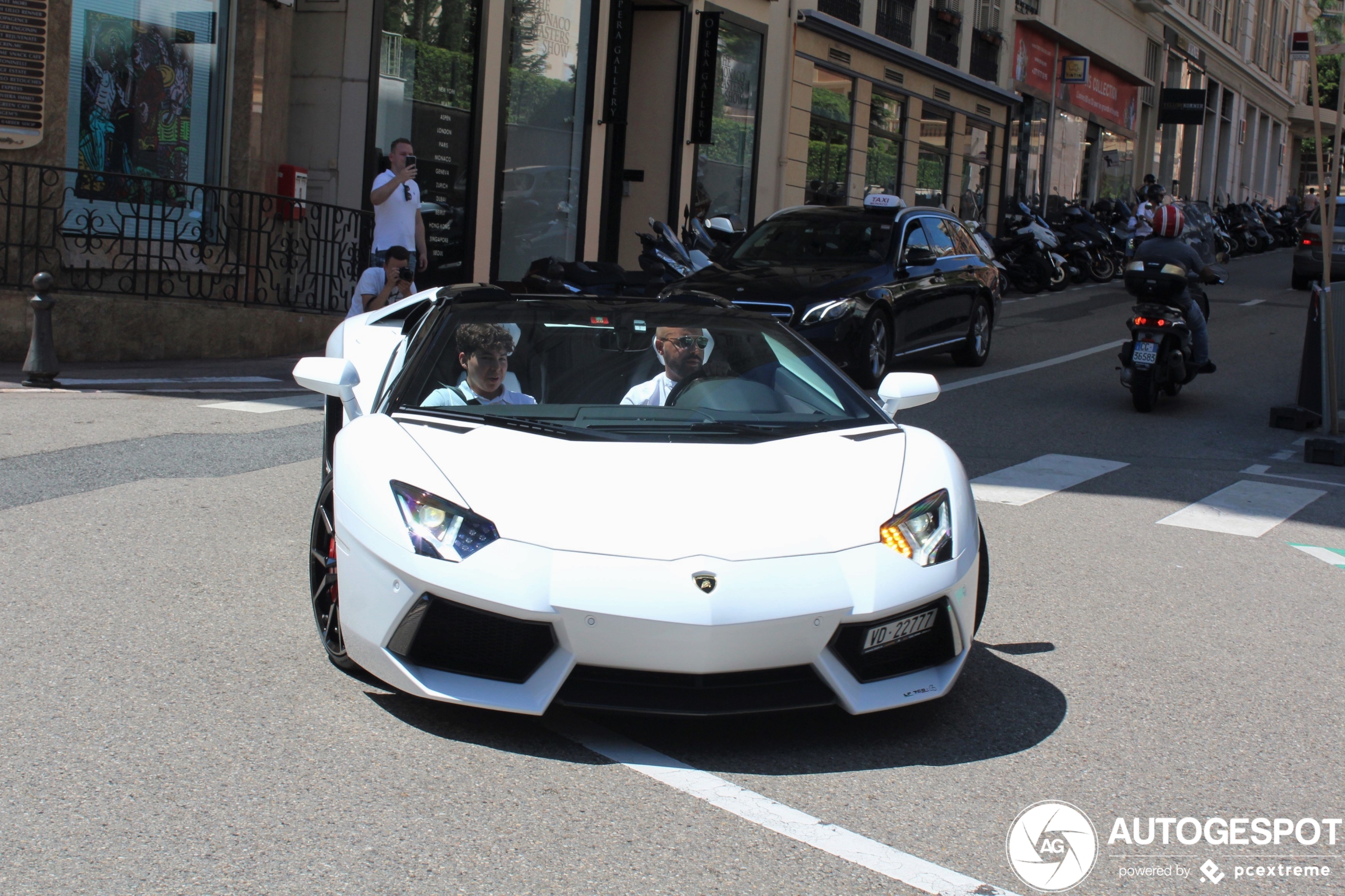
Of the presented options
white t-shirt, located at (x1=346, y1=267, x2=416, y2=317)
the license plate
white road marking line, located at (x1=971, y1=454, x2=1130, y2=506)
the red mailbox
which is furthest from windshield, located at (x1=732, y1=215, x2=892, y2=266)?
the license plate

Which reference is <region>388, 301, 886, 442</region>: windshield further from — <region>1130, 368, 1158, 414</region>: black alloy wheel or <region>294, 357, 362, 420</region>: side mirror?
<region>1130, 368, 1158, 414</region>: black alloy wheel

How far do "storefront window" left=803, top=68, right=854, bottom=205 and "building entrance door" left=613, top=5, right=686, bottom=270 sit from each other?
4.39 metres

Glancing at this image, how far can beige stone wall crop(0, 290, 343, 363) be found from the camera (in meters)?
11.7

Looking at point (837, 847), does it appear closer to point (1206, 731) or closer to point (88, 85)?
point (1206, 731)

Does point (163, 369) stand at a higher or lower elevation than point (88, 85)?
lower

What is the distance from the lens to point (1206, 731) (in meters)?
4.15

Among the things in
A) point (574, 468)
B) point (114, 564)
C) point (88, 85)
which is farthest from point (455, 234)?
point (574, 468)

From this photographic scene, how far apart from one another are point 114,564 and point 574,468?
8.22 ft

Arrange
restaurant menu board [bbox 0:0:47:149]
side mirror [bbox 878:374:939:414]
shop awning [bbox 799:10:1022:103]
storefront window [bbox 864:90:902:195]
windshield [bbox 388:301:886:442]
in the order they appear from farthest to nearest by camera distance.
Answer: storefront window [bbox 864:90:902:195] < shop awning [bbox 799:10:1022:103] < restaurant menu board [bbox 0:0:47:149] < side mirror [bbox 878:374:939:414] < windshield [bbox 388:301:886:442]

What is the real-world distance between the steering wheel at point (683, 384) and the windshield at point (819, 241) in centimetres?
792

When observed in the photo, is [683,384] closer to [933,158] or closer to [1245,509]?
[1245,509]

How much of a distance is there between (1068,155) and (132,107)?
3178cm

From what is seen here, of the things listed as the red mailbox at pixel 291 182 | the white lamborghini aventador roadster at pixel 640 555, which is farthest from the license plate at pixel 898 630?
the red mailbox at pixel 291 182

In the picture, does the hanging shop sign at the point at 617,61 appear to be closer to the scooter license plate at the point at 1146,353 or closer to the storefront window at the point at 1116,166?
the scooter license plate at the point at 1146,353
